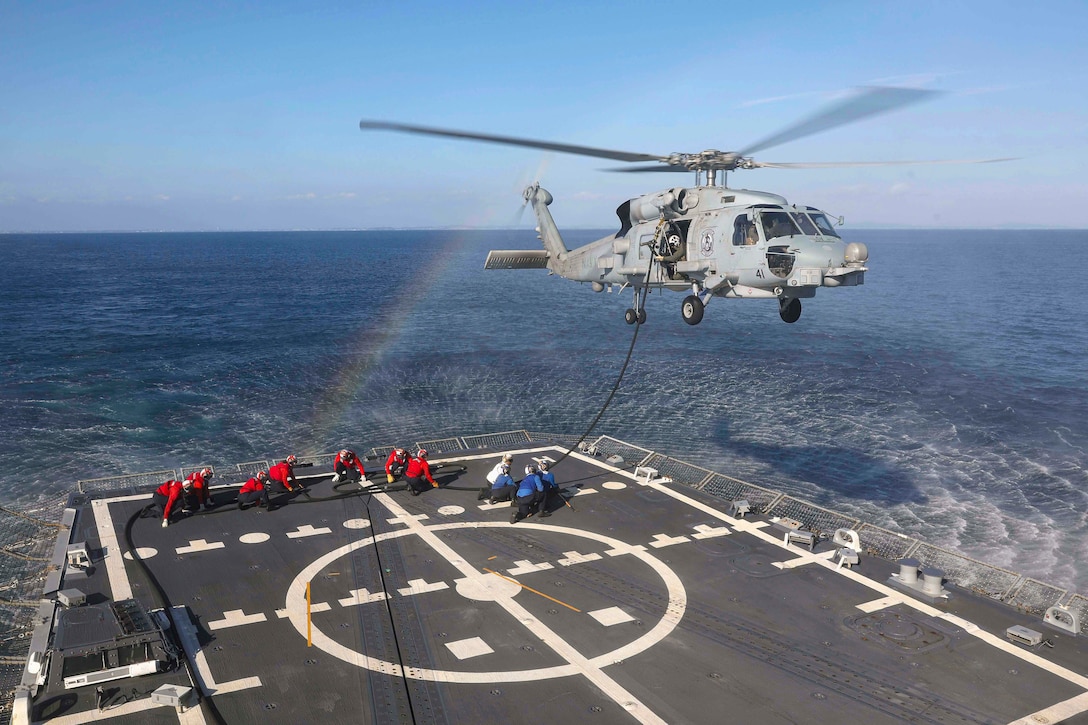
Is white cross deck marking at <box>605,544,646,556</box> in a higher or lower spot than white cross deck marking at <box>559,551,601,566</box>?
higher

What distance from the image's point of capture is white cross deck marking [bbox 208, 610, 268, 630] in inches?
577

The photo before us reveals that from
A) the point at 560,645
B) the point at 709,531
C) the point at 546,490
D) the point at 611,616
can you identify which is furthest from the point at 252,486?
the point at 709,531

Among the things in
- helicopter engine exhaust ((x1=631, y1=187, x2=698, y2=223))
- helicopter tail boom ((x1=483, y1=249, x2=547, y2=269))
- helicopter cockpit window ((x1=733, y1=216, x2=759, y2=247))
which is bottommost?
helicopter tail boom ((x1=483, y1=249, x2=547, y2=269))

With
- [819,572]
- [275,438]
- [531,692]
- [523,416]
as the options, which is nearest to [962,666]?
[819,572]

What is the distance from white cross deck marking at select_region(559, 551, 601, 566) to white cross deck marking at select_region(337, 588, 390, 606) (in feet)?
14.0

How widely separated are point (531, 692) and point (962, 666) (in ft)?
25.6

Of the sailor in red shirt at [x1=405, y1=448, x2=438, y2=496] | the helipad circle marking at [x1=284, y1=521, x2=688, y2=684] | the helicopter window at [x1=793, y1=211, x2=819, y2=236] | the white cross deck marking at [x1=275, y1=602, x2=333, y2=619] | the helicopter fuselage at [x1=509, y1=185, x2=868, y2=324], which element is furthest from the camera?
the sailor in red shirt at [x1=405, y1=448, x2=438, y2=496]

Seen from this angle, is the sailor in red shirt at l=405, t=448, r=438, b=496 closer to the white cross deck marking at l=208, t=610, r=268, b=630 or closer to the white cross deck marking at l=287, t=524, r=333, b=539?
the white cross deck marking at l=287, t=524, r=333, b=539

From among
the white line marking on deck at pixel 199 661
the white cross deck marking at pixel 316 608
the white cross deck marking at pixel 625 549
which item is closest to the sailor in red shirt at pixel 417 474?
the white cross deck marking at pixel 625 549

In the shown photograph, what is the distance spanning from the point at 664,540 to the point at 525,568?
3.90 metres

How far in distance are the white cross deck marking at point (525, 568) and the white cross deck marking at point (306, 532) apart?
5.28 meters

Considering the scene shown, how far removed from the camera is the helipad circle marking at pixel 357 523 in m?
20.1

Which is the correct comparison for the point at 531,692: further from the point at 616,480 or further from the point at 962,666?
the point at 616,480

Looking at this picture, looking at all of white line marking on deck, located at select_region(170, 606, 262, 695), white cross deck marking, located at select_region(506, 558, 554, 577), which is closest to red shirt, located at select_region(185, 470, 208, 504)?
white line marking on deck, located at select_region(170, 606, 262, 695)
